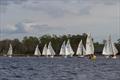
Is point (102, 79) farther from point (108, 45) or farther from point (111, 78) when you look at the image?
point (108, 45)

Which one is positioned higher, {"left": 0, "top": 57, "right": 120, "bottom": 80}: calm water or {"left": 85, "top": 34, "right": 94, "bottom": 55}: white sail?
{"left": 85, "top": 34, "right": 94, "bottom": 55}: white sail

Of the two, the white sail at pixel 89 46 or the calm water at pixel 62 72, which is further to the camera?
the white sail at pixel 89 46

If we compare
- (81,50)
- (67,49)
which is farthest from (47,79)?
(67,49)

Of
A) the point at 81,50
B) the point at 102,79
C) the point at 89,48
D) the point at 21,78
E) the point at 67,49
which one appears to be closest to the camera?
the point at 102,79

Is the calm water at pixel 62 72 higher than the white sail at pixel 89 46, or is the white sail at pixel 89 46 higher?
the white sail at pixel 89 46

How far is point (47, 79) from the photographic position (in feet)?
195

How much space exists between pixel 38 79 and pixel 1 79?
4.82 metres

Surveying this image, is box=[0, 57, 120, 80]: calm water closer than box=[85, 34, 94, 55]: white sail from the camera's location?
Yes

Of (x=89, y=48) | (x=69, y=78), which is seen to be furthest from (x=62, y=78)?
(x=89, y=48)

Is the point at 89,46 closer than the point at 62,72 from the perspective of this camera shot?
No

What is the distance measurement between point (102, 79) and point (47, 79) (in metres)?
7.14

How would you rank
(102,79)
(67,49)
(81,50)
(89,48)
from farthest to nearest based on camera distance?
(67,49) → (81,50) → (89,48) → (102,79)

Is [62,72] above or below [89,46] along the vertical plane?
below

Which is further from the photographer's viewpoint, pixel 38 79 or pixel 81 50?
pixel 81 50
